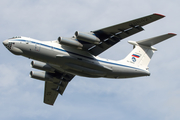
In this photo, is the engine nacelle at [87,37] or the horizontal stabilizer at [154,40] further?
the horizontal stabilizer at [154,40]

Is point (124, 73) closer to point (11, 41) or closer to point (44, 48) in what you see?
point (44, 48)

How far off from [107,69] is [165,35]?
3242 millimetres

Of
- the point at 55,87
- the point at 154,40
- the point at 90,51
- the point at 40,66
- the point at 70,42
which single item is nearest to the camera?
the point at 70,42

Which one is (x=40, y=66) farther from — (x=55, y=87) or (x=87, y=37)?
(x=87, y=37)

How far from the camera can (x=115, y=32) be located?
1421 cm

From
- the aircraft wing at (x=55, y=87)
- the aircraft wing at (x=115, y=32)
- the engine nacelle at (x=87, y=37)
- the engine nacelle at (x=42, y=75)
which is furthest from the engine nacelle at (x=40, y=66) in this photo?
the engine nacelle at (x=87, y=37)

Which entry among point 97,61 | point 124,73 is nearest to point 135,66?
point 124,73

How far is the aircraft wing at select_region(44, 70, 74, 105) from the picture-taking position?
17.2 m

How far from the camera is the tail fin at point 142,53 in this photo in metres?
16.0

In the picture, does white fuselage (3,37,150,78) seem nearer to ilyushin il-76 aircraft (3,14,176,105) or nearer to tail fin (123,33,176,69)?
ilyushin il-76 aircraft (3,14,176,105)

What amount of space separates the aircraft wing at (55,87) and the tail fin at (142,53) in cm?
356

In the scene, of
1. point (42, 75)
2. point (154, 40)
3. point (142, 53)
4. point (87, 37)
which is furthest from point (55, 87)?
point (154, 40)

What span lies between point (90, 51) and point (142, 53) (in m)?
3.31

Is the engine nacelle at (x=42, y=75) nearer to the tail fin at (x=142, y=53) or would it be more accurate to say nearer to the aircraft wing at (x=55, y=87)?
the aircraft wing at (x=55, y=87)
